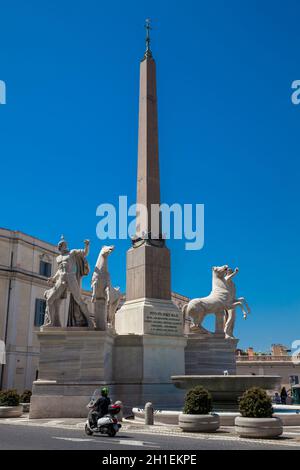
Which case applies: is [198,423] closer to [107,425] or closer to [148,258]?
[107,425]

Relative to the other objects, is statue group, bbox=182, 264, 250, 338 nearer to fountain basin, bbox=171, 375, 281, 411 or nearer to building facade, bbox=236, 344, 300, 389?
fountain basin, bbox=171, 375, 281, 411

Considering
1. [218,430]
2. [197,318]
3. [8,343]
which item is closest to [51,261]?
[8,343]

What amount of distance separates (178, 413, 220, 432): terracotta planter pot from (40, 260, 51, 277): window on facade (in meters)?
29.1

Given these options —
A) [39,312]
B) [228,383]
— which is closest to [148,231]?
[228,383]

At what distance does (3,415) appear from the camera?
1684cm

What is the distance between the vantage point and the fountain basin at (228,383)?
1430 centimetres

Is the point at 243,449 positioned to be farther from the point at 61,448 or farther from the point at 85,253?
the point at 85,253

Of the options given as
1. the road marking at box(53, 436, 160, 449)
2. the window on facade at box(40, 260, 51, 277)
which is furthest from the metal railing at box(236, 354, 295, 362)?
the road marking at box(53, 436, 160, 449)

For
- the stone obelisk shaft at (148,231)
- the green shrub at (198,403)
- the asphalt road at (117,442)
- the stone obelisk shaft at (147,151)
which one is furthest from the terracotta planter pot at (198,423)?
the stone obelisk shaft at (147,151)

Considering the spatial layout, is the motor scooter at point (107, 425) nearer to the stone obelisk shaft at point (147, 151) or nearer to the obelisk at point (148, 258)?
the obelisk at point (148, 258)

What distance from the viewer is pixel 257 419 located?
11.4m

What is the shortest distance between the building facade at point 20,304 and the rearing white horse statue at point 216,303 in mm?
15384

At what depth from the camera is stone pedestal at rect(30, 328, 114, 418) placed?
53.4ft

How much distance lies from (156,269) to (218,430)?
7.93m
